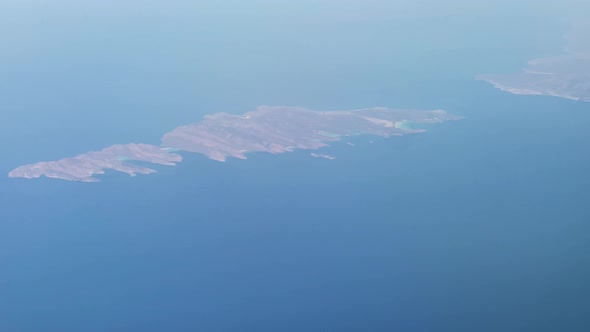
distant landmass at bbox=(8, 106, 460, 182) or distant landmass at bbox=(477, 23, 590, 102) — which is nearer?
distant landmass at bbox=(8, 106, 460, 182)

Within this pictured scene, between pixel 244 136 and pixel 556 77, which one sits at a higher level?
pixel 556 77

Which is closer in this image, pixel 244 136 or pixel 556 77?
pixel 244 136

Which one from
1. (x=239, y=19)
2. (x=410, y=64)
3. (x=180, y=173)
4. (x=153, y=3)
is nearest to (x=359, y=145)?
(x=180, y=173)

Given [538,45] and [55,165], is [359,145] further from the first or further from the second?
[538,45]

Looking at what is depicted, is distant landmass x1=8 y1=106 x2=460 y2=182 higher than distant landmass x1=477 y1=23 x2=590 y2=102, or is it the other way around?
distant landmass x1=477 y1=23 x2=590 y2=102
